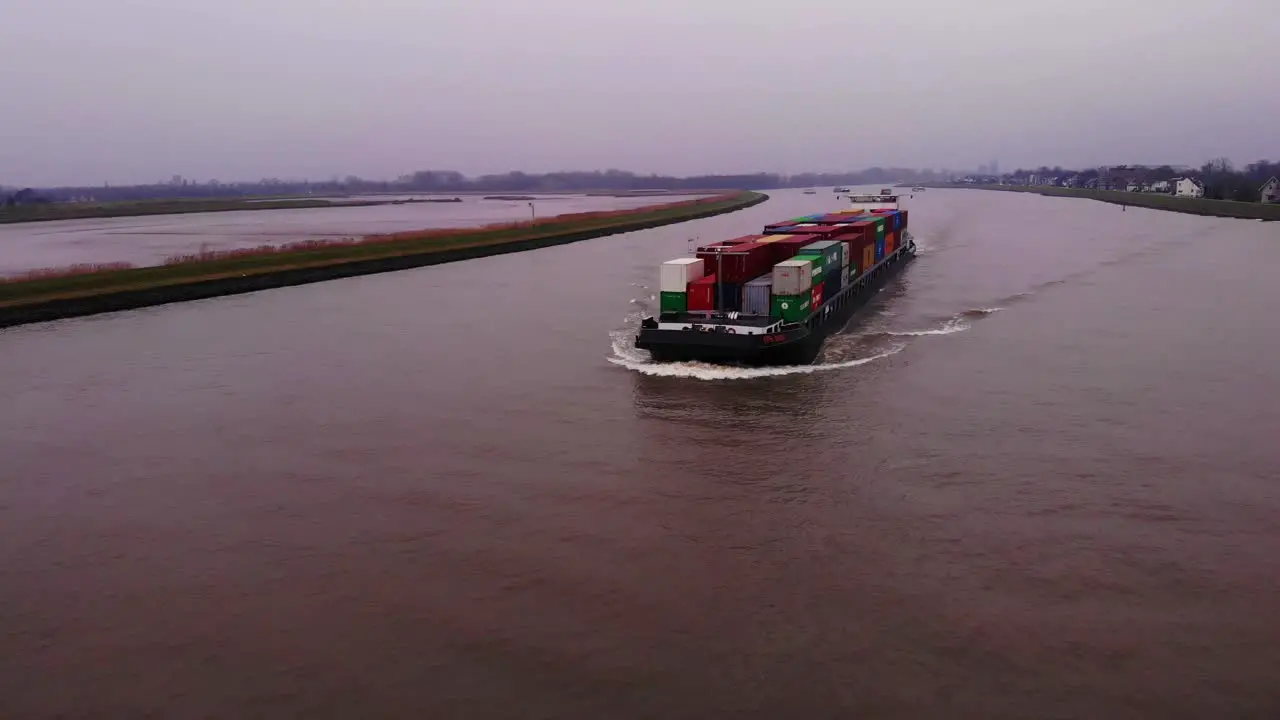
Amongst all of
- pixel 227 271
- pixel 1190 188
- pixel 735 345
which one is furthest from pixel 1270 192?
pixel 227 271

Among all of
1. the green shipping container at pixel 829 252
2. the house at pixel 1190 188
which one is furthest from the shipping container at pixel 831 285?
the house at pixel 1190 188

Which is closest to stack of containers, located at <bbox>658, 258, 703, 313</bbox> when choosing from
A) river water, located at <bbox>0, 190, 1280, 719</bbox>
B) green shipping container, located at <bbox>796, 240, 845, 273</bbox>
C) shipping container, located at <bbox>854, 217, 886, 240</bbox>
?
river water, located at <bbox>0, 190, 1280, 719</bbox>

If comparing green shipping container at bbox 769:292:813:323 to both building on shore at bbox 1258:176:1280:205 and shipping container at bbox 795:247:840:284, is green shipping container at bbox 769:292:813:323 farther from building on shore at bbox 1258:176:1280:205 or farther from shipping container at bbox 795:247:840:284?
building on shore at bbox 1258:176:1280:205

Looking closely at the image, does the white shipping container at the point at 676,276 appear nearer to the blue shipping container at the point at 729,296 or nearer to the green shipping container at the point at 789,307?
the blue shipping container at the point at 729,296

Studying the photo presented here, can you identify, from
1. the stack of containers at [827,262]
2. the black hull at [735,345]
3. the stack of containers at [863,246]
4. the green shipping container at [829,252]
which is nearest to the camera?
the black hull at [735,345]

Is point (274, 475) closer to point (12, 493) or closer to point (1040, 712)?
point (12, 493)

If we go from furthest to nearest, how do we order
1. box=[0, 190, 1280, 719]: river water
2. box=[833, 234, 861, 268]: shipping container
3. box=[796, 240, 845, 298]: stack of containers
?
box=[833, 234, 861, 268]: shipping container, box=[796, 240, 845, 298]: stack of containers, box=[0, 190, 1280, 719]: river water

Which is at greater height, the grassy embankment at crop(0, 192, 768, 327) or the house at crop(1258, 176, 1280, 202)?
the house at crop(1258, 176, 1280, 202)
